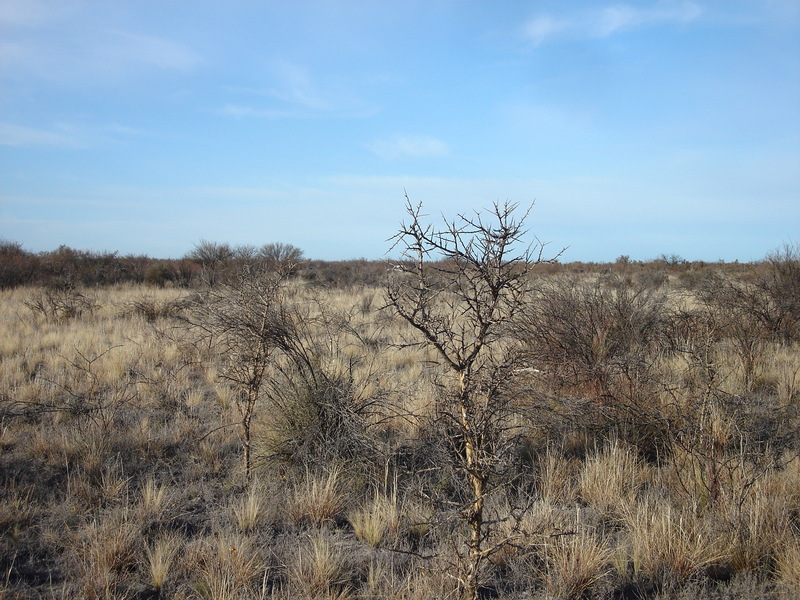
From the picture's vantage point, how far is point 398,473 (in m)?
5.09

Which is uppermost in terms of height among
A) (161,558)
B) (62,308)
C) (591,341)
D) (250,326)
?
(250,326)

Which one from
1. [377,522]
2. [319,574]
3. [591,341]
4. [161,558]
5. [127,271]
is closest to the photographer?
[319,574]

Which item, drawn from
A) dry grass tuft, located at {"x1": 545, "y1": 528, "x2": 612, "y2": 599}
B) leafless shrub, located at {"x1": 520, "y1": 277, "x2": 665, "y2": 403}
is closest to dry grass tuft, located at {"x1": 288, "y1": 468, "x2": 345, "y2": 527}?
dry grass tuft, located at {"x1": 545, "y1": 528, "x2": 612, "y2": 599}

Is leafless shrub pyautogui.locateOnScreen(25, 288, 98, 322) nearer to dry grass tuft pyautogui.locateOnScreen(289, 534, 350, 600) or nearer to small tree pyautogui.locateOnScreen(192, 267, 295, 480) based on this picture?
small tree pyautogui.locateOnScreen(192, 267, 295, 480)

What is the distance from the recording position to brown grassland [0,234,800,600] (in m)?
3.45

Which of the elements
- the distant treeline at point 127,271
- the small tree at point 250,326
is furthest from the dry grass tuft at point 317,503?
the distant treeline at point 127,271

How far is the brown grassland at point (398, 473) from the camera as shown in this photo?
3451mm

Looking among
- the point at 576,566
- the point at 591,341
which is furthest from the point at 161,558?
the point at 591,341

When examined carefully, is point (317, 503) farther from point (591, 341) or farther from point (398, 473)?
point (591, 341)

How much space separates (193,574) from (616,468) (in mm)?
3364

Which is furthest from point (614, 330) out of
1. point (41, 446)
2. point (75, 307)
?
point (75, 307)

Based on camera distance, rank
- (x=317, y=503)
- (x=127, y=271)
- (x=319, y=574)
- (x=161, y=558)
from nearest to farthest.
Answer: (x=319, y=574) < (x=161, y=558) < (x=317, y=503) < (x=127, y=271)

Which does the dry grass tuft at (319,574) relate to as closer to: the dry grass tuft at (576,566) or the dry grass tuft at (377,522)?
the dry grass tuft at (377,522)

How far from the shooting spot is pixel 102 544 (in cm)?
369
